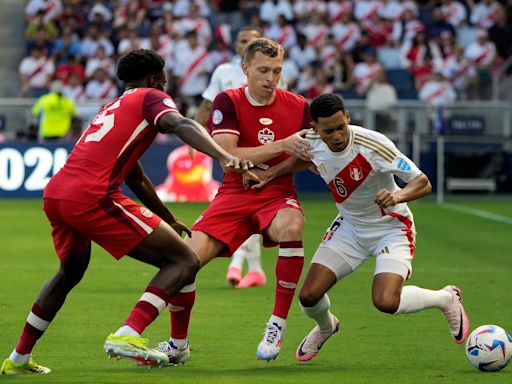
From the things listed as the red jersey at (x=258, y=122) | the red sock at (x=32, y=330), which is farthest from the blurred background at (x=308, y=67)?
the red sock at (x=32, y=330)

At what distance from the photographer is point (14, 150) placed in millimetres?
22828

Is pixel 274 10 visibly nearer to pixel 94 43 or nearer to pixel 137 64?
pixel 94 43

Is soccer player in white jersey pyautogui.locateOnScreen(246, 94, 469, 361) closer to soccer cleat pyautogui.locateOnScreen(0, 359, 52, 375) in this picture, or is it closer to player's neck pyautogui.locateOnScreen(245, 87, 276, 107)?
player's neck pyautogui.locateOnScreen(245, 87, 276, 107)

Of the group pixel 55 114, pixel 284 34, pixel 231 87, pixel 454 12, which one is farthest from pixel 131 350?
pixel 454 12

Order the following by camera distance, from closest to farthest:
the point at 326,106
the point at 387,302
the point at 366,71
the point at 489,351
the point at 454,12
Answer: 1. the point at 489,351
2. the point at 326,106
3. the point at 387,302
4. the point at 366,71
5. the point at 454,12

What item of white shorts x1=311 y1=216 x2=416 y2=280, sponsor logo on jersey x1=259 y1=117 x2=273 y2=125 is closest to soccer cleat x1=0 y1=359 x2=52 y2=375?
white shorts x1=311 y1=216 x2=416 y2=280

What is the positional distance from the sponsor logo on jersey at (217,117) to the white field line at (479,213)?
11509 mm

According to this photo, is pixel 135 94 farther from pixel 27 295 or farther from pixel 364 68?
pixel 364 68

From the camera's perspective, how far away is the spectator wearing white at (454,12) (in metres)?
28.7

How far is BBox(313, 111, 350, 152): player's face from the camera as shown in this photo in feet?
26.8

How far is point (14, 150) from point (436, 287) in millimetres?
12156

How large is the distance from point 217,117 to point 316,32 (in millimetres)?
18792

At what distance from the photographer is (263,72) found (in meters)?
8.84

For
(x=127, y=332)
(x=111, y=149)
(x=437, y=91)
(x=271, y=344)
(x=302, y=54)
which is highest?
(x=111, y=149)
